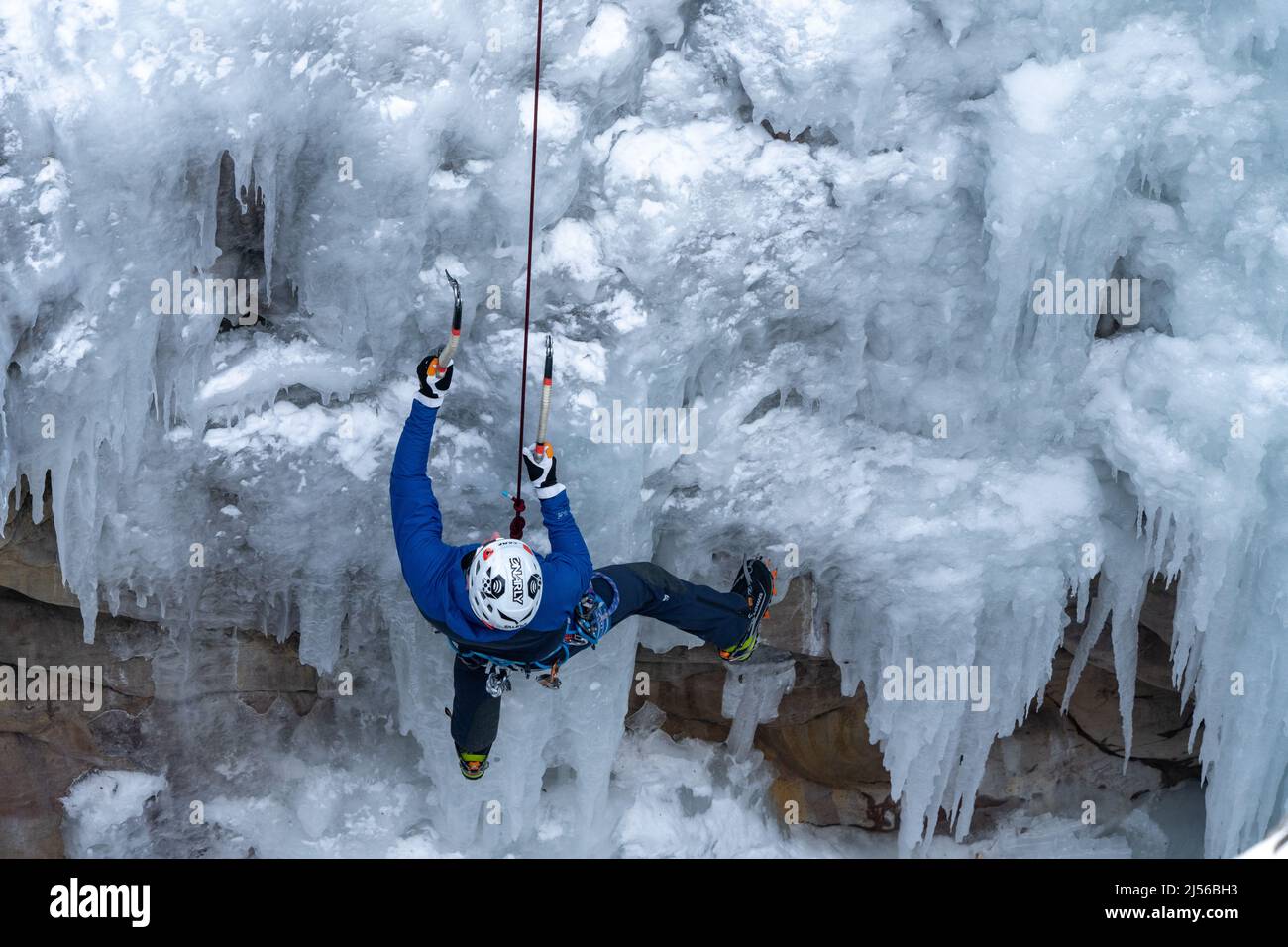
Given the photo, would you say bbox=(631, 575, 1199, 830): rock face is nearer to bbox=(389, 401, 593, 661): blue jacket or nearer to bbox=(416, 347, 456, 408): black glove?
bbox=(389, 401, 593, 661): blue jacket

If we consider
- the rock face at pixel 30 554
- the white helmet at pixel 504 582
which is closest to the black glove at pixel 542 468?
the white helmet at pixel 504 582

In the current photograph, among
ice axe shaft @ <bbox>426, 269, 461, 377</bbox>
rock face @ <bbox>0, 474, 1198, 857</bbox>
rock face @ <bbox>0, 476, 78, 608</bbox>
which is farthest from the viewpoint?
rock face @ <bbox>0, 474, 1198, 857</bbox>

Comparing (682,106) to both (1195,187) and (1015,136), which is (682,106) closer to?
(1015,136)

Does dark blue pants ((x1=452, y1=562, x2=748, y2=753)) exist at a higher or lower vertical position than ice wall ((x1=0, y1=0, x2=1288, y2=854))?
lower

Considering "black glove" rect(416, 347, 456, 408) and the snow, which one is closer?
"black glove" rect(416, 347, 456, 408)

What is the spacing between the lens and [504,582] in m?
4.94

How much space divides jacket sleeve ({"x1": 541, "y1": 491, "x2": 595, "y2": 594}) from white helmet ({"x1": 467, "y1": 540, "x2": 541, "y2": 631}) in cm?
16

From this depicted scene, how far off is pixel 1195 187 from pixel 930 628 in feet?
6.85

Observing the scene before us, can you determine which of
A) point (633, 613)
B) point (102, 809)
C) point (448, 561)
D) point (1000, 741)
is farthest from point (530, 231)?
point (1000, 741)

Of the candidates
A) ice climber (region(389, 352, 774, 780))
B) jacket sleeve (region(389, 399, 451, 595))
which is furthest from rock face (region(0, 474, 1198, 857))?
jacket sleeve (region(389, 399, 451, 595))

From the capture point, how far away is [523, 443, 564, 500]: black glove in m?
5.05

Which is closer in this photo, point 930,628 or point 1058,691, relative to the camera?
point 930,628

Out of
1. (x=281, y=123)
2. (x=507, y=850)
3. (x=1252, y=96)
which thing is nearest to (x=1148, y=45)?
(x=1252, y=96)

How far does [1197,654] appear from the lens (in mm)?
6363
